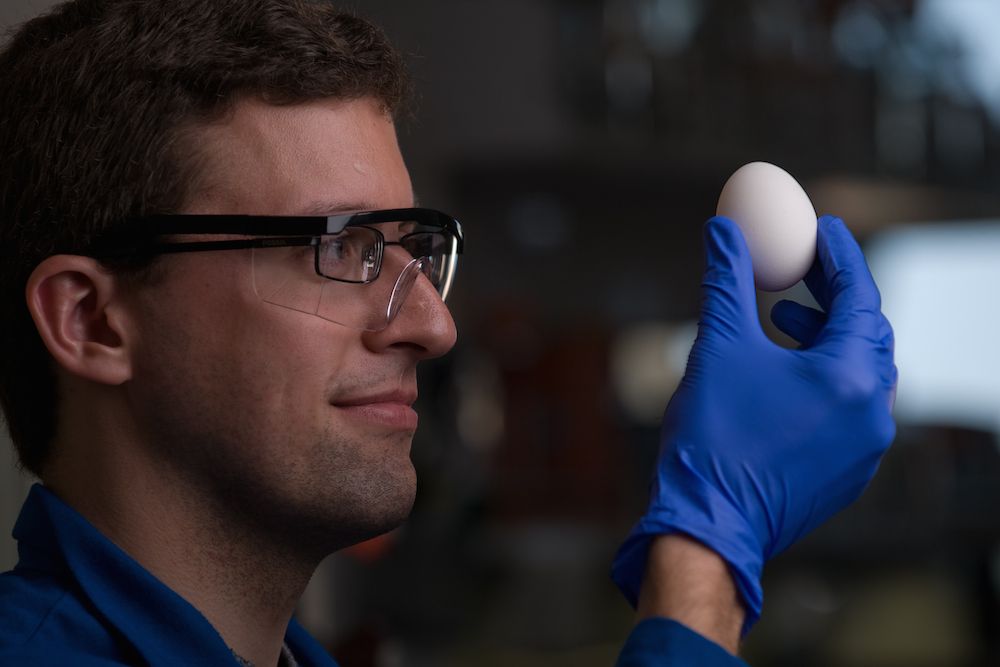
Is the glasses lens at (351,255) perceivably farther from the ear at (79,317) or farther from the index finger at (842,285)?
the index finger at (842,285)

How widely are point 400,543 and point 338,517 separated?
3401 millimetres

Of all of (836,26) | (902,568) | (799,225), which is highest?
(799,225)

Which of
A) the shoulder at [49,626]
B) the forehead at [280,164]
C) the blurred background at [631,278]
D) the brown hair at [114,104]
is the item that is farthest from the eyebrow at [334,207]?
the blurred background at [631,278]

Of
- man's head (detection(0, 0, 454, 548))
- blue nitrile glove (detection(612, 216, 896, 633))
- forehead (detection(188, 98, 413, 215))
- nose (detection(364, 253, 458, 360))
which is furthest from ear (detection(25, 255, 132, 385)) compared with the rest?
blue nitrile glove (detection(612, 216, 896, 633))

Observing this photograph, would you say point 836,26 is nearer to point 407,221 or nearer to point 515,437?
point 515,437

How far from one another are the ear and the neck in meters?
0.08

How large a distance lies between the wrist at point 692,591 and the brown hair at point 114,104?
55cm

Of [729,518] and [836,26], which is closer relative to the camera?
[729,518]

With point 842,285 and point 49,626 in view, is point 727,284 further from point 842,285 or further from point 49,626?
point 49,626

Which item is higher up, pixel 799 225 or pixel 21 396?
pixel 799 225

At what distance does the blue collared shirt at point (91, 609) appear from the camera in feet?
3.10

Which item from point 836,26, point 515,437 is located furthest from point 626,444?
point 836,26

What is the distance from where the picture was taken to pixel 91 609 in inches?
38.9

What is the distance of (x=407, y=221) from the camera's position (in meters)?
1.11
